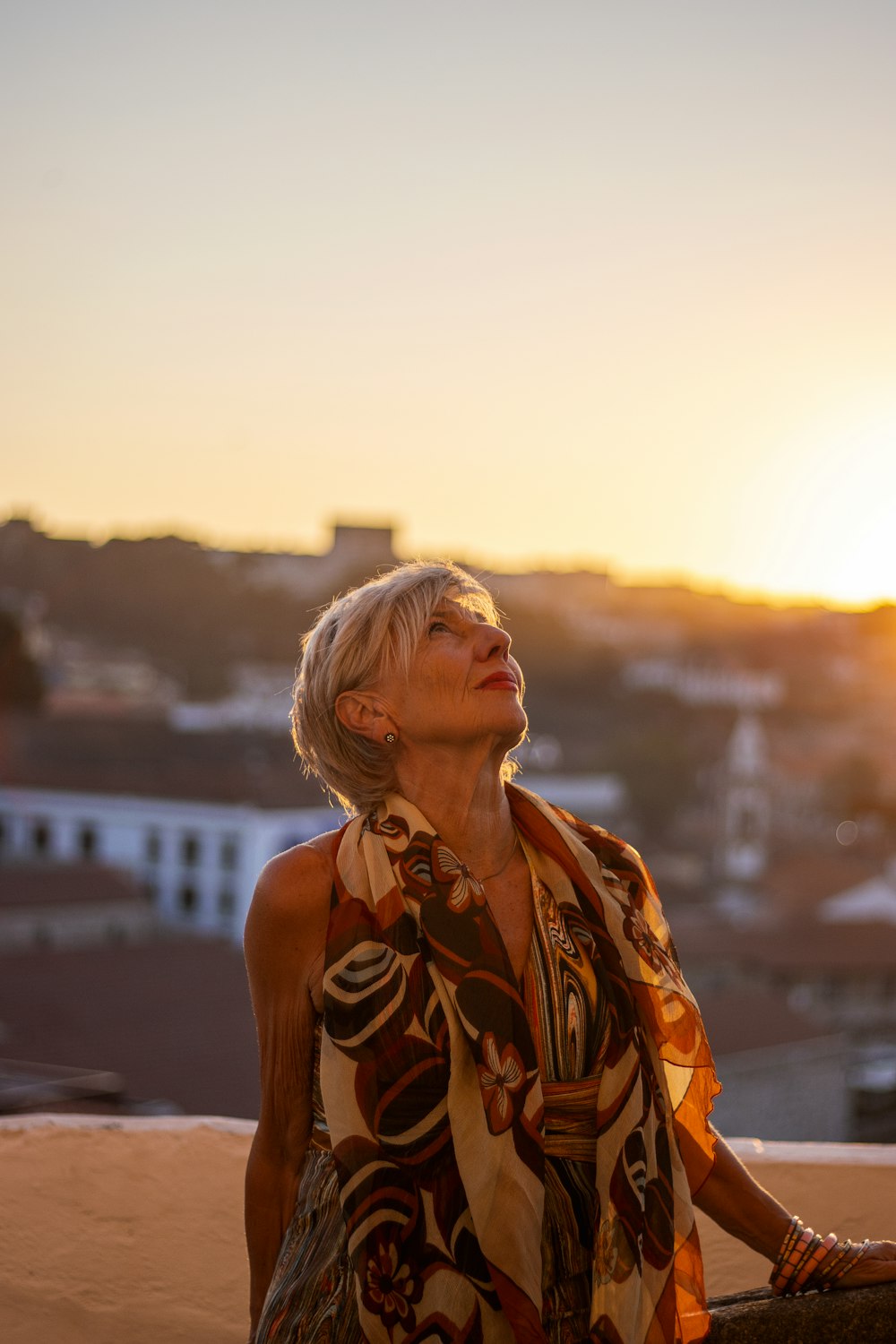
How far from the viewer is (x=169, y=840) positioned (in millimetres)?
32812

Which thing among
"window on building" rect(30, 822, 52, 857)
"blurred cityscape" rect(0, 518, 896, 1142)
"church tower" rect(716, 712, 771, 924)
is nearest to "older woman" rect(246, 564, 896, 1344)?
"blurred cityscape" rect(0, 518, 896, 1142)

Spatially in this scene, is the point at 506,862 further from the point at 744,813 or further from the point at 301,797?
the point at 744,813

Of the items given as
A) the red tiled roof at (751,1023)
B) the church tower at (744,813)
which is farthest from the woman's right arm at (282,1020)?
the church tower at (744,813)

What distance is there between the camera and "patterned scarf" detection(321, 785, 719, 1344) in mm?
1254

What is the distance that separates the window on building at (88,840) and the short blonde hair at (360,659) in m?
33.5

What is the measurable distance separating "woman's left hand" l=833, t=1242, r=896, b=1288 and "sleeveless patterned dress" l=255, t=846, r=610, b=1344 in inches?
10.4

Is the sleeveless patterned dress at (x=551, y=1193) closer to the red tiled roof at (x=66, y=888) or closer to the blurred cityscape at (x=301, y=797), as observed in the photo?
the blurred cityscape at (x=301, y=797)

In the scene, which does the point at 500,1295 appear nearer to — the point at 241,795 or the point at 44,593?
the point at 241,795

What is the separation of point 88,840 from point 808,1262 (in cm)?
3378

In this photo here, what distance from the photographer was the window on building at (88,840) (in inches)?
1329

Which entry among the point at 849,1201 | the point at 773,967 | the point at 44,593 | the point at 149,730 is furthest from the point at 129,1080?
the point at 44,593

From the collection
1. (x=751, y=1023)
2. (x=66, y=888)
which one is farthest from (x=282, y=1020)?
(x=66, y=888)

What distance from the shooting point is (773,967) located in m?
26.1

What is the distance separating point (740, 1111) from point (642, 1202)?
17766 mm
